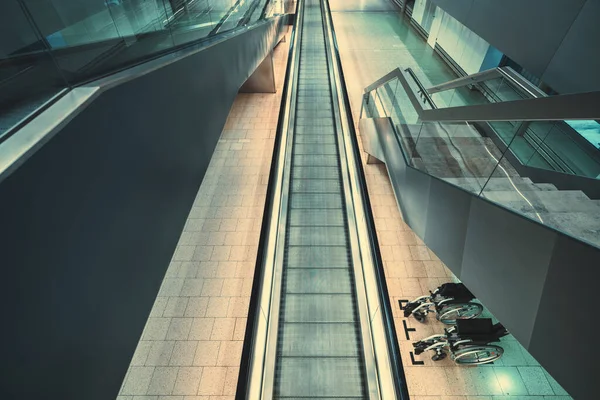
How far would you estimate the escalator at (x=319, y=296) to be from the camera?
2.95m

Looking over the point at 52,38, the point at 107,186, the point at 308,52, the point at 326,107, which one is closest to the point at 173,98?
the point at 52,38

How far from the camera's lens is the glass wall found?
62.1 inches

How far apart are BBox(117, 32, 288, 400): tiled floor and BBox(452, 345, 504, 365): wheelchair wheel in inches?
→ 136

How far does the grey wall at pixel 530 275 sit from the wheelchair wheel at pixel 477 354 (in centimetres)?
195

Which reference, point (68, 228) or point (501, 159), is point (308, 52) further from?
point (68, 228)

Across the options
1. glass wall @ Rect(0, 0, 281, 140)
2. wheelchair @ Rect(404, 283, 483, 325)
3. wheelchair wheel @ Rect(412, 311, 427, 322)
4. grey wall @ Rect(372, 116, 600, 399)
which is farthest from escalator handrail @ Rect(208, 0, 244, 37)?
wheelchair wheel @ Rect(412, 311, 427, 322)

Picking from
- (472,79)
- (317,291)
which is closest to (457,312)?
(317,291)

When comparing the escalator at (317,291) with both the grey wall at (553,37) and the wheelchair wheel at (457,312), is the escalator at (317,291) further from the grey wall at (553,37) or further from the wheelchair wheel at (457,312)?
the grey wall at (553,37)

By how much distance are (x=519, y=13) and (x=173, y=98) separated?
319 inches

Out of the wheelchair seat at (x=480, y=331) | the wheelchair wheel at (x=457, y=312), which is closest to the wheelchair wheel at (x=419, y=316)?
the wheelchair wheel at (x=457, y=312)

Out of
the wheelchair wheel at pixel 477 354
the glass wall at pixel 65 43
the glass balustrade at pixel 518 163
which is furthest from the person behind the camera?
the wheelchair wheel at pixel 477 354

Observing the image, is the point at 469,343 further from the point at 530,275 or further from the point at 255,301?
the point at 255,301

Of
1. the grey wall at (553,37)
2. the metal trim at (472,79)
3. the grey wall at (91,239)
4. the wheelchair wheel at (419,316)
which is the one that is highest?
the grey wall at (553,37)

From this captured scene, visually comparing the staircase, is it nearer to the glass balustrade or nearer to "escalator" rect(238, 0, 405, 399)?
the glass balustrade
